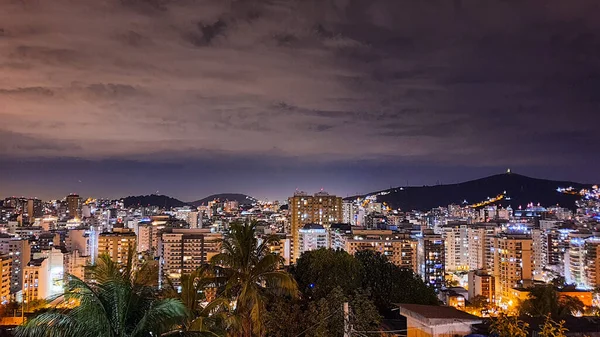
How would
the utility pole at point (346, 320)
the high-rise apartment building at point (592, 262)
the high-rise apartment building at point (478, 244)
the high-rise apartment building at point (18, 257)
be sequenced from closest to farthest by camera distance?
the utility pole at point (346, 320) → the high-rise apartment building at point (18, 257) → the high-rise apartment building at point (592, 262) → the high-rise apartment building at point (478, 244)

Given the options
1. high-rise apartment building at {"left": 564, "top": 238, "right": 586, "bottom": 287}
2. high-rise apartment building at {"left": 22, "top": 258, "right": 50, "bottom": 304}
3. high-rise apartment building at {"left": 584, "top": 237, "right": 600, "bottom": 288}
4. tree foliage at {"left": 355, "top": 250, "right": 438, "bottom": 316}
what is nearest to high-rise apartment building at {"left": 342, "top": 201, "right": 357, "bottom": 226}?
high-rise apartment building at {"left": 564, "top": 238, "right": 586, "bottom": 287}

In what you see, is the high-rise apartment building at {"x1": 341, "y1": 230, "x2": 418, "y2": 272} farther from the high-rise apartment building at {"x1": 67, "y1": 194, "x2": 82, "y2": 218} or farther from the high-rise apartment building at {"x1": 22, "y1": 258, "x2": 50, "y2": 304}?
the high-rise apartment building at {"x1": 67, "y1": 194, "x2": 82, "y2": 218}

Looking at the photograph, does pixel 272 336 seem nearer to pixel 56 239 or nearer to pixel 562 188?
pixel 56 239

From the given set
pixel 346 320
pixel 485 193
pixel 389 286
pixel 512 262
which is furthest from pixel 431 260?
pixel 485 193

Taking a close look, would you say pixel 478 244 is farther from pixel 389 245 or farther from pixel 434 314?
pixel 434 314

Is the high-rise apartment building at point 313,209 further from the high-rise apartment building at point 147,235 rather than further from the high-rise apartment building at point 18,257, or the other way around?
the high-rise apartment building at point 18,257

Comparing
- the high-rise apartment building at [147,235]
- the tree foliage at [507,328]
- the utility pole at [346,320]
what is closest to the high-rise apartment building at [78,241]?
the high-rise apartment building at [147,235]

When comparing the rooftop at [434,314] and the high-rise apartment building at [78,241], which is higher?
the rooftop at [434,314]
